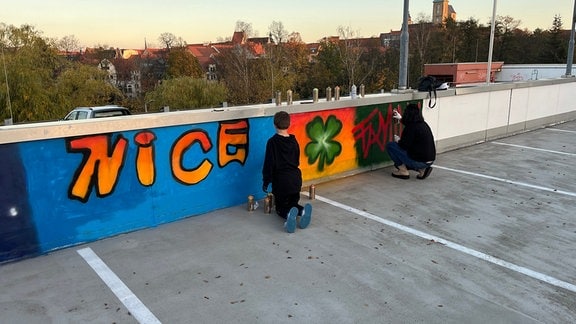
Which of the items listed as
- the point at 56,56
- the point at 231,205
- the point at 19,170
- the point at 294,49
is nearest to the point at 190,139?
the point at 231,205

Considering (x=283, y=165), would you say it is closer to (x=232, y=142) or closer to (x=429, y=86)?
(x=232, y=142)

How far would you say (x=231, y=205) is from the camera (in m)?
5.83

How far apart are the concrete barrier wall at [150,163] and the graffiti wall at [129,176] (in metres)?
0.01

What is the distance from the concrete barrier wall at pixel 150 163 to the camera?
163 inches

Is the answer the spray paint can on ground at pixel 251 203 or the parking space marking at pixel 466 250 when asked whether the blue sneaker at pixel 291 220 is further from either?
the parking space marking at pixel 466 250

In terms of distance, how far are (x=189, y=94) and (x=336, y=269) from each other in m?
51.7

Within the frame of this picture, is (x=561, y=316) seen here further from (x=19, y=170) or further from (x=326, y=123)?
(x=19, y=170)

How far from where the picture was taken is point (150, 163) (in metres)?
4.97

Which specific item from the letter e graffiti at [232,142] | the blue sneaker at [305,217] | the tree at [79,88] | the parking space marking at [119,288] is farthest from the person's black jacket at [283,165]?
the tree at [79,88]

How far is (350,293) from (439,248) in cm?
148

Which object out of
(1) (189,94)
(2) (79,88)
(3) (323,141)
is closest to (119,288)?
(3) (323,141)

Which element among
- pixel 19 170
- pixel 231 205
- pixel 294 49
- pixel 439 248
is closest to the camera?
pixel 19 170

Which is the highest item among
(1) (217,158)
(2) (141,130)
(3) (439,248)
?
(2) (141,130)

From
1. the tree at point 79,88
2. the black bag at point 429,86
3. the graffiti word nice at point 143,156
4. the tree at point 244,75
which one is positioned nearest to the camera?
the graffiti word nice at point 143,156
